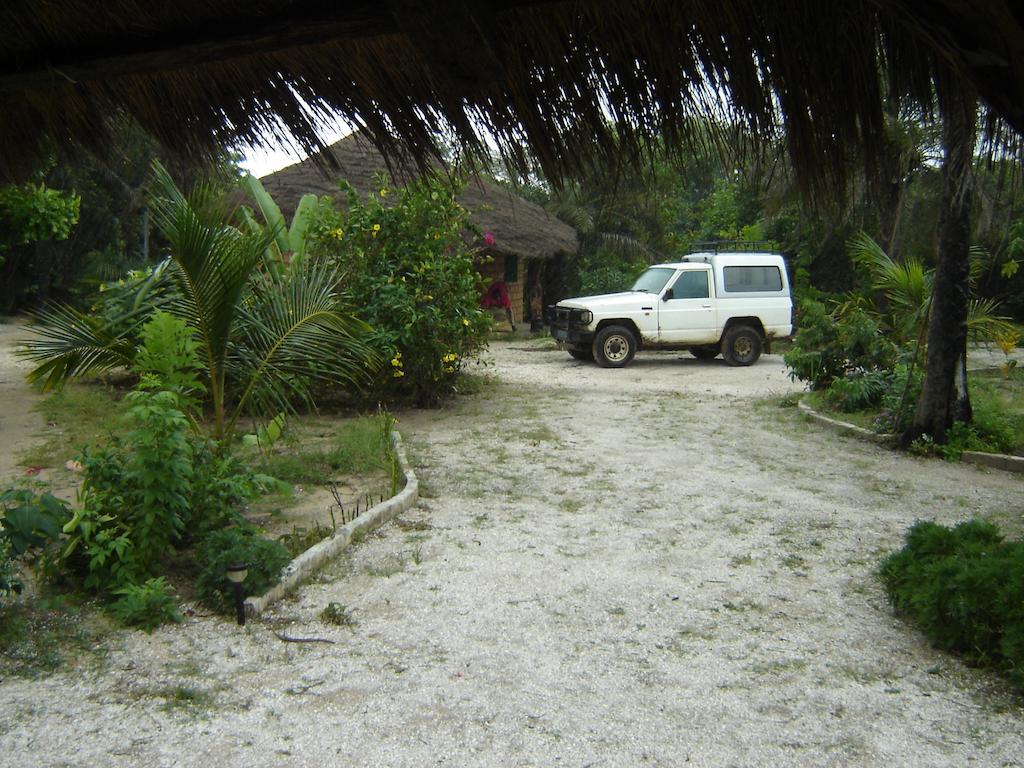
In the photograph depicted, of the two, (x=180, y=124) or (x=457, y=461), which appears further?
(x=457, y=461)

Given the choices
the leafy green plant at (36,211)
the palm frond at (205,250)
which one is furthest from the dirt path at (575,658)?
the leafy green plant at (36,211)

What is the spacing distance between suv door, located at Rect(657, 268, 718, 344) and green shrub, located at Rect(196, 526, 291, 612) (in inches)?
524

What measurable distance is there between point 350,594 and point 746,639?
7.04ft

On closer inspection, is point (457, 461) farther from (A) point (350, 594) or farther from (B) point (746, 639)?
(B) point (746, 639)

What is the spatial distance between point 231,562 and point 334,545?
100cm

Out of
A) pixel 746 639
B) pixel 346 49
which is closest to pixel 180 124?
pixel 346 49

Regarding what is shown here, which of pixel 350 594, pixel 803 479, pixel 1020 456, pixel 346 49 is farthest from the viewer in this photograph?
pixel 1020 456

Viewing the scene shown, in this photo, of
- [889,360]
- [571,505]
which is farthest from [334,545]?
[889,360]

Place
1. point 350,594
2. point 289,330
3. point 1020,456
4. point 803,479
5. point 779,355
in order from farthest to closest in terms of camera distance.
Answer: point 779,355, point 1020,456, point 803,479, point 289,330, point 350,594

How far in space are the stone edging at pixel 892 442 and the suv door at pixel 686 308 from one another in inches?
202

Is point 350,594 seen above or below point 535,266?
below

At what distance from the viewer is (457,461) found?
29.2 feet

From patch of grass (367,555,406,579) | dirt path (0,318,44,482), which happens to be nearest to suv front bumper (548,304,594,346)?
dirt path (0,318,44,482)

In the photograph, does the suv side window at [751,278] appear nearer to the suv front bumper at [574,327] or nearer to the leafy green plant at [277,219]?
the suv front bumper at [574,327]
